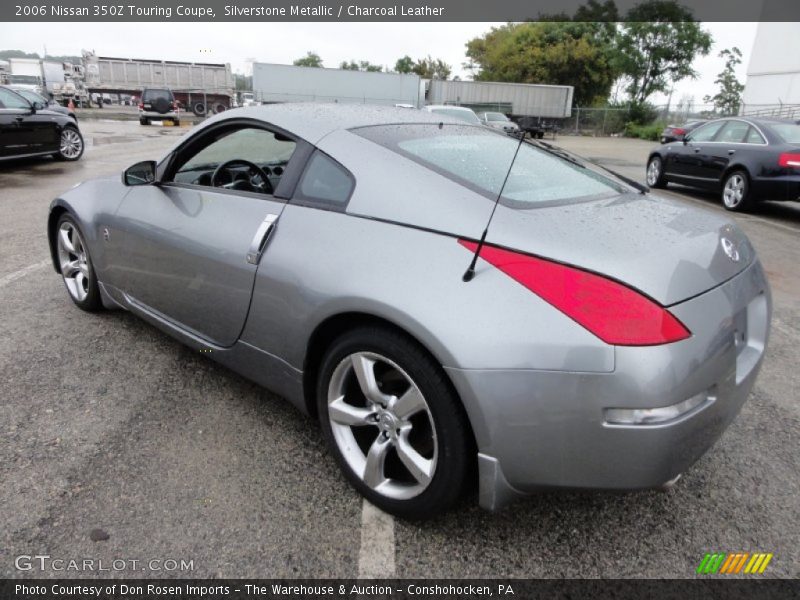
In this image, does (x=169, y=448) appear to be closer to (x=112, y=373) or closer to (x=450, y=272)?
(x=112, y=373)

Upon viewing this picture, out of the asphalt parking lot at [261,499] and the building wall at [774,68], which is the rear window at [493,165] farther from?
the building wall at [774,68]

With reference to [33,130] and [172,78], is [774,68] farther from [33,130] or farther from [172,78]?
[33,130]

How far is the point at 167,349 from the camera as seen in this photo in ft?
11.5

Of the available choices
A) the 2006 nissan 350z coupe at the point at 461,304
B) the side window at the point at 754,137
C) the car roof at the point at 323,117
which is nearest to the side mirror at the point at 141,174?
the 2006 nissan 350z coupe at the point at 461,304

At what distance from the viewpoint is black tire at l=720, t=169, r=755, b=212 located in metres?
8.56

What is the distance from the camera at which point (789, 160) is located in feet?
26.1

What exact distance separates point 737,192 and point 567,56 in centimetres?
4858

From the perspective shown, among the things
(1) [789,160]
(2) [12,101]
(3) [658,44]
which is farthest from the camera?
(3) [658,44]

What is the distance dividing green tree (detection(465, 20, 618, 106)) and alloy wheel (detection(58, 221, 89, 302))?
54127 mm

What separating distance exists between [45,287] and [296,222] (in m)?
3.16

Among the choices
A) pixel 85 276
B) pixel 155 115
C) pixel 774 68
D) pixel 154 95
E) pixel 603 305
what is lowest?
Answer: pixel 155 115

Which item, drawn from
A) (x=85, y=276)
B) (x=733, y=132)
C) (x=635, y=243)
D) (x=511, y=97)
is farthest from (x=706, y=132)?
(x=511, y=97)

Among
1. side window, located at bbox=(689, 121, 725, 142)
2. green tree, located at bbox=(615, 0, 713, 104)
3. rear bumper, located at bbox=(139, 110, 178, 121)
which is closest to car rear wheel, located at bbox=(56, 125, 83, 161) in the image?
side window, located at bbox=(689, 121, 725, 142)

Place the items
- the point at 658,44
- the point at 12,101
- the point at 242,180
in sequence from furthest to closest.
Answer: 1. the point at 658,44
2. the point at 12,101
3. the point at 242,180
